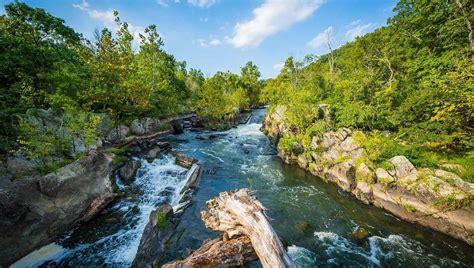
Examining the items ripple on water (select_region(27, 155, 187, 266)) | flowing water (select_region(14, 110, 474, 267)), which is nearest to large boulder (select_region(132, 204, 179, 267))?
flowing water (select_region(14, 110, 474, 267))

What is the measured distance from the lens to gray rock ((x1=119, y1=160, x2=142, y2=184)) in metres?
13.7

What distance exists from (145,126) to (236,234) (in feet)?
83.0

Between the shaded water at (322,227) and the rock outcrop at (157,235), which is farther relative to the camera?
the shaded water at (322,227)

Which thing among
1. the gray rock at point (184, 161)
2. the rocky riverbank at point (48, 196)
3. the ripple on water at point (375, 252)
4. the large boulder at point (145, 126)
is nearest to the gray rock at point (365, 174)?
the ripple on water at point (375, 252)

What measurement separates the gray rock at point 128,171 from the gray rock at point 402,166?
1667 centimetres

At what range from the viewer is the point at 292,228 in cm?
987

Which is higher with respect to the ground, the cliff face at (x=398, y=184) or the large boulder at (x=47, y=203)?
the large boulder at (x=47, y=203)

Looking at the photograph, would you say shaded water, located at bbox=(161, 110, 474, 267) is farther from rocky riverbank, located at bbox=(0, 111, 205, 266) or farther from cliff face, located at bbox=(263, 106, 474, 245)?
rocky riverbank, located at bbox=(0, 111, 205, 266)

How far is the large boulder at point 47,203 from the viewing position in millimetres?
7723

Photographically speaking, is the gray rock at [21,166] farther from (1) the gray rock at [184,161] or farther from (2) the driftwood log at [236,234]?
(2) the driftwood log at [236,234]

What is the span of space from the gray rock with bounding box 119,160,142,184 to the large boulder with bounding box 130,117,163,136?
11.0m

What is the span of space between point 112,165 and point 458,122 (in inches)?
822

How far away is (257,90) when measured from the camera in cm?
6412

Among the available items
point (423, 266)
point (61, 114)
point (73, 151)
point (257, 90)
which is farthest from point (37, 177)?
point (257, 90)
